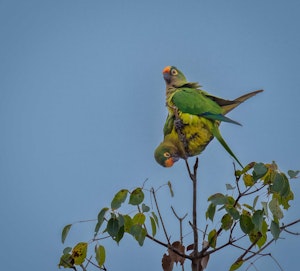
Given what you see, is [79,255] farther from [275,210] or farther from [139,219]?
[275,210]

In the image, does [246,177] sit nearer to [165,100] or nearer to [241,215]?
[241,215]

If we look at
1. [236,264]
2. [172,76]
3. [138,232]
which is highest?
[172,76]

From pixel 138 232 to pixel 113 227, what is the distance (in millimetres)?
56

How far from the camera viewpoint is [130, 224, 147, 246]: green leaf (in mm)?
889

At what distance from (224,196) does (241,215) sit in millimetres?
50

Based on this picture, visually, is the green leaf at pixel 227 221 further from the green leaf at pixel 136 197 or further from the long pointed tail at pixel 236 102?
the long pointed tail at pixel 236 102

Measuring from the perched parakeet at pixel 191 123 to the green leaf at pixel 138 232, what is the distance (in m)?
0.35

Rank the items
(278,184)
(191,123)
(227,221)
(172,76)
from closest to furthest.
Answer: (278,184)
(227,221)
(191,123)
(172,76)

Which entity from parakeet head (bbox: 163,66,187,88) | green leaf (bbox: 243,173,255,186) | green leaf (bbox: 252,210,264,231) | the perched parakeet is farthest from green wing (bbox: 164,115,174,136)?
green leaf (bbox: 252,210,264,231)

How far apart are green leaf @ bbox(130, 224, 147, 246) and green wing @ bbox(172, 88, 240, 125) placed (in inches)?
17.5

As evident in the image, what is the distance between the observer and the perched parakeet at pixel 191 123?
123 cm

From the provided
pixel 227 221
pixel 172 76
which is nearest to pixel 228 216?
pixel 227 221

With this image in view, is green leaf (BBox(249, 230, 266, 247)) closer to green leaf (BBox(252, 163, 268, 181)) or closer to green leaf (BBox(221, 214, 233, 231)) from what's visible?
green leaf (BBox(221, 214, 233, 231))

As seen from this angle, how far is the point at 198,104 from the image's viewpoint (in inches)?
48.9
